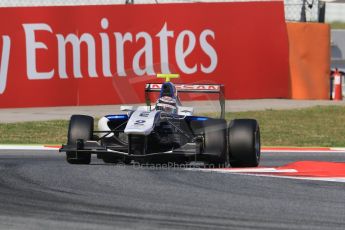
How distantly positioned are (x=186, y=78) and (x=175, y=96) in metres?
9.29

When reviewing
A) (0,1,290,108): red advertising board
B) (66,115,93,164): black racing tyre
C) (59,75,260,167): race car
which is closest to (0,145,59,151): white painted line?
(59,75,260,167): race car

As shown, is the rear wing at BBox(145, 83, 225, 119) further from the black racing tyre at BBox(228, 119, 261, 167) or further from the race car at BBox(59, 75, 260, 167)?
the black racing tyre at BBox(228, 119, 261, 167)

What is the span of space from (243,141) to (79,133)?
5.86 ft

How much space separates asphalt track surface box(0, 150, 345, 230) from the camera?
8086 mm

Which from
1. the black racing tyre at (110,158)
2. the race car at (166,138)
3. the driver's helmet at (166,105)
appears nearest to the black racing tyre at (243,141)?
the race car at (166,138)

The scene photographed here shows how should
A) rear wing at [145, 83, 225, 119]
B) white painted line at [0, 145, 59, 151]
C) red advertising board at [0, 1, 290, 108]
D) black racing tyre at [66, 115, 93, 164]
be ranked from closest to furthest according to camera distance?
black racing tyre at [66, 115, 93, 164]
rear wing at [145, 83, 225, 119]
white painted line at [0, 145, 59, 151]
red advertising board at [0, 1, 290, 108]

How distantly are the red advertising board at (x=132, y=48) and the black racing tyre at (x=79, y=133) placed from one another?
712 centimetres

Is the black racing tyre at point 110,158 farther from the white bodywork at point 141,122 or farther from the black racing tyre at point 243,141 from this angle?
the black racing tyre at point 243,141

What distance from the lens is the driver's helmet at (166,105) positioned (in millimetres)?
11953

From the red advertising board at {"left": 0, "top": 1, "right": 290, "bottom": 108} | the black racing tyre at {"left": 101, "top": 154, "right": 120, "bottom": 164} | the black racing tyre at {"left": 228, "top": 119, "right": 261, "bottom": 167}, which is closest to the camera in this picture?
the black racing tyre at {"left": 101, "top": 154, "right": 120, "bottom": 164}

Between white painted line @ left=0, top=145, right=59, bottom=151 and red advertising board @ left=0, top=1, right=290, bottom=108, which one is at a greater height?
red advertising board @ left=0, top=1, right=290, bottom=108

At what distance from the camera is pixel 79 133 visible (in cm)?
1166

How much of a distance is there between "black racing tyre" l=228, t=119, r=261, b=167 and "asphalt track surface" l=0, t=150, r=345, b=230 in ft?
1.73

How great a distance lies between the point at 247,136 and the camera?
11.5 metres
